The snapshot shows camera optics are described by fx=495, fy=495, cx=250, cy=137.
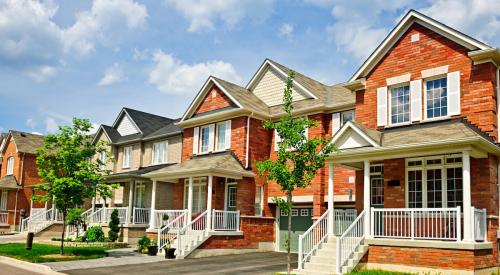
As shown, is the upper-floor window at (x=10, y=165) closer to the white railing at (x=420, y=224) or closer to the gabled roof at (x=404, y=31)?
the gabled roof at (x=404, y=31)

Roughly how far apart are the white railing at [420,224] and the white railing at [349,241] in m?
0.47

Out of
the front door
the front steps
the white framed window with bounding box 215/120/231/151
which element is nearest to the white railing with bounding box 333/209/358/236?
the front steps

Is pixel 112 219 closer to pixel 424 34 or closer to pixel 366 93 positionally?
pixel 366 93

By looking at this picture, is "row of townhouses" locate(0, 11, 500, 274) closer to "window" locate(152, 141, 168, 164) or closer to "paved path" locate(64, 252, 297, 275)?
"paved path" locate(64, 252, 297, 275)

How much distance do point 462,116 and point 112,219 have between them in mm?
19504

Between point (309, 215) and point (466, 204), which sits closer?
point (466, 204)

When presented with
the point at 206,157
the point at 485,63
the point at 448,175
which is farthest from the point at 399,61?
the point at 206,157

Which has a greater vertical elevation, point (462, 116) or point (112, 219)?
point (462, 116)

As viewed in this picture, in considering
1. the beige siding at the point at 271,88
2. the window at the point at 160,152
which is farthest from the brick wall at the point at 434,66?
the window at the point at 160,152

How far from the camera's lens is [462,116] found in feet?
57.3

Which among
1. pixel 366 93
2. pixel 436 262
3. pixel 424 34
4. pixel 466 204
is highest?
pixel 424 34

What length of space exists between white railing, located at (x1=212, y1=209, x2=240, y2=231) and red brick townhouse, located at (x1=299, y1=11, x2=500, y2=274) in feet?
20.8

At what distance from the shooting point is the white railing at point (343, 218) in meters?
19.6

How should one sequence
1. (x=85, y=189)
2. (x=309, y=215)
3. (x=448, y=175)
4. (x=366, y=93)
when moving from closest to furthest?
1. (x=448, y=175)
2. (x=366, y=93)
3. (x=85, y=189)
4. (x=309, y=215)
